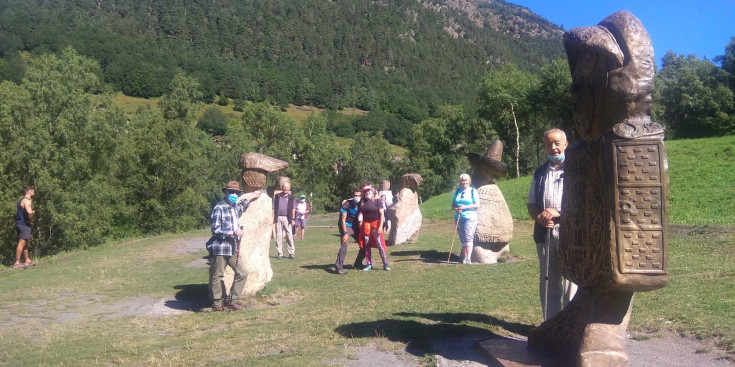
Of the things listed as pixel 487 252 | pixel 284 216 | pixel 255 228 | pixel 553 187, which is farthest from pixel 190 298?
pixel 553 187

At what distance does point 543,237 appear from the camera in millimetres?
6254

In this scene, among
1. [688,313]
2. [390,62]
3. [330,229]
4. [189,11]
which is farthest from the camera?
[390,62]

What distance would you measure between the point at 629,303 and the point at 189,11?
17533cm

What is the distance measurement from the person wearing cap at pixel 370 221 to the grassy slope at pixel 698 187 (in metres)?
9.07

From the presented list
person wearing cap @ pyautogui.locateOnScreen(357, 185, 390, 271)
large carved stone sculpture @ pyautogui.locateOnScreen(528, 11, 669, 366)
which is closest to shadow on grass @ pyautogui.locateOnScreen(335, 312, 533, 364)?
large carved stone sculpture @ pyautogui.locateOnScreen(528, 11, 669, 366)

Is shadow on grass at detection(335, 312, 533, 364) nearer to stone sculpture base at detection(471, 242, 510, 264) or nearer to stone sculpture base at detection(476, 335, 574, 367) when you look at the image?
stone sculpture base at detection(476, 335, 574, 367)

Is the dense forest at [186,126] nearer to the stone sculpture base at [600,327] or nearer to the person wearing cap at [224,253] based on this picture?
the stone sculpture base at [600,327]

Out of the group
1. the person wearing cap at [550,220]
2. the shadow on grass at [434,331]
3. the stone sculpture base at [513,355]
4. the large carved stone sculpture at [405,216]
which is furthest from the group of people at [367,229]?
the stone sculpture base at [513,355]

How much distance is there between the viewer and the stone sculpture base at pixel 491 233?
42.8 feet

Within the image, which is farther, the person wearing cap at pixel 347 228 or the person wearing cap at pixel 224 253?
the person wearing cap at pixel 347 228

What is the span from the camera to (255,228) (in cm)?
961

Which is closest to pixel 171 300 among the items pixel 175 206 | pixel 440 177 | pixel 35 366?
pixel 35 366

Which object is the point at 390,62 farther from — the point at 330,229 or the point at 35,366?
the point at 35,366

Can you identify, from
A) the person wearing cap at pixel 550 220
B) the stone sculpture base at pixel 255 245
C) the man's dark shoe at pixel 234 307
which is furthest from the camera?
the stone sculpture base at pixel 255 245
